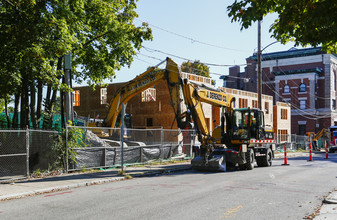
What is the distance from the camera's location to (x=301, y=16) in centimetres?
866

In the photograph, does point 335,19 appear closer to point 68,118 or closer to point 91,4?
point 68,118

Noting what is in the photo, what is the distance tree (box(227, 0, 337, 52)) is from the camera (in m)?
7.47

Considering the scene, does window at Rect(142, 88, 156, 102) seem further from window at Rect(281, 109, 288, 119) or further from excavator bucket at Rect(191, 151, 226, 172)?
window at Rect(281, 109, 288, 119)

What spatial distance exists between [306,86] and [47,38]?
51.4 meters

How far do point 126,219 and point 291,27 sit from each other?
5.80 meters

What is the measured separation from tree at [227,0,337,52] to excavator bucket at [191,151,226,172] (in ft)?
29.4

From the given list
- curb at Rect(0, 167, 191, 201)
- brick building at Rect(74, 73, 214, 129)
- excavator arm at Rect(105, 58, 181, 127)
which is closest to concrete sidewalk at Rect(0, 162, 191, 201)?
curb at Rect(0, 167, 191, 201)

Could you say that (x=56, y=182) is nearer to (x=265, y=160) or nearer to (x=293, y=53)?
(x=265, y=160)

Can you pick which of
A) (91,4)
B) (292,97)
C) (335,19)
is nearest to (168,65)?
(91,4)

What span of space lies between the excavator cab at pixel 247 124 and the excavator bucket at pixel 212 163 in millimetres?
1870

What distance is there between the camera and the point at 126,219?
7520 millimetres

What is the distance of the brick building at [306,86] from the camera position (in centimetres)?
5847

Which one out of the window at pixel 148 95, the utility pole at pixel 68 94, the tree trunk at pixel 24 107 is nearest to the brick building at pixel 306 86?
the window at pixel 148 95

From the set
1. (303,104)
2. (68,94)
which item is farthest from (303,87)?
(68,94)
